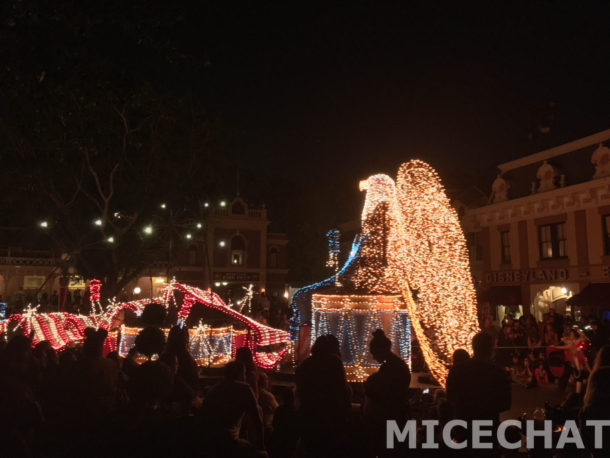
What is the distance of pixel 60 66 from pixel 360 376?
8.71 metres

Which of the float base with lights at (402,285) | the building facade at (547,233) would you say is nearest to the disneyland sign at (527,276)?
the building facade at (547,233)

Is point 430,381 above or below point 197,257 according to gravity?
below

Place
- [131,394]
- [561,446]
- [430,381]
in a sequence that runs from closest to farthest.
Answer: [131,394]
[561,446]
[430,381]

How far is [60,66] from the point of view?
21.2 ft

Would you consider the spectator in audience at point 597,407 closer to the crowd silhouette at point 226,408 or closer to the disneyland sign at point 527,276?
the crowd silhouette at point 226,408

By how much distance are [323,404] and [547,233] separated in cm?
2179

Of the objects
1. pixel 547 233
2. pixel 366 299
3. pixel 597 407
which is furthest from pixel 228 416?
pixel 547 233

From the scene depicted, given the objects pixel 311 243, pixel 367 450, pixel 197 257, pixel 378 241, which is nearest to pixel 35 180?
pixel 378 241

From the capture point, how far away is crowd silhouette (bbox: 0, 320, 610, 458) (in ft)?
13.6

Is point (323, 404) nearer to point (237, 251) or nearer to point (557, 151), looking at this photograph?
point (557, 151)

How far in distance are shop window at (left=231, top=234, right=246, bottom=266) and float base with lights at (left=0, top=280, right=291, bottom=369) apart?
1172 inches

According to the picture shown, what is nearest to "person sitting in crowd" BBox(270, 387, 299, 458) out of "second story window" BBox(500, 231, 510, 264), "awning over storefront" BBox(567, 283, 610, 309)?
"awning over storefront" BBox(567, 283, 610, 309)

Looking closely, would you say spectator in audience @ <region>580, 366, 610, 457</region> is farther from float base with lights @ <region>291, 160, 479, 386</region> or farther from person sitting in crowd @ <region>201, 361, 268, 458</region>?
float base with lights @ <region>291, 160, 479, 386</region>

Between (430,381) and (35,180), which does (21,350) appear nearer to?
(430,381)
